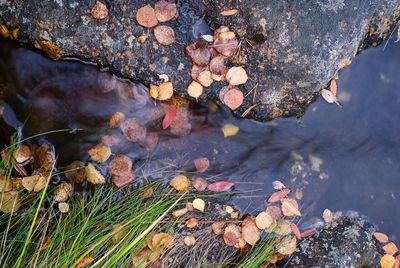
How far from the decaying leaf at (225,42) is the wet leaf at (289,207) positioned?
988mm

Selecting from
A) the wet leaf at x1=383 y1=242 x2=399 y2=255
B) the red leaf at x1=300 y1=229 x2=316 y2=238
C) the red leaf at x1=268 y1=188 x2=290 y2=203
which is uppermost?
the red leaf at x1=268 y1=188 x2=290 y2=203

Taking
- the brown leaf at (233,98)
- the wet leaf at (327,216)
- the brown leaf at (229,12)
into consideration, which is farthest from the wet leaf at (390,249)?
the brown leaf at (229,12)

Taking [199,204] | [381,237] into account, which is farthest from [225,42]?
[381,237]

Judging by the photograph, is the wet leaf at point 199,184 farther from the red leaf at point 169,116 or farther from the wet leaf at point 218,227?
the red leaf at point 169,116

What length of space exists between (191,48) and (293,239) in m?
1.33

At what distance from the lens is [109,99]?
2533 mm

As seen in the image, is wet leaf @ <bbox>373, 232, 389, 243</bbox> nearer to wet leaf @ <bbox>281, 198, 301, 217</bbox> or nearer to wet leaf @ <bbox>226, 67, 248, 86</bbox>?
wet leaf @ <bbox>281, 198, 301, 217</bbox>

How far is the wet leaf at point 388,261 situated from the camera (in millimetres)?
2562

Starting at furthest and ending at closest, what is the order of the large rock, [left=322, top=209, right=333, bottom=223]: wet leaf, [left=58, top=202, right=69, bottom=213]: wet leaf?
[left=322, top=209, right=333, bottom=223]: wet leaf
[left=58, top=202, right=69, bottom=213]: wet leaf
the large rock

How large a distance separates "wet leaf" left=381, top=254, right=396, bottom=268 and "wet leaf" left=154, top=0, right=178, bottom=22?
2.00 meters

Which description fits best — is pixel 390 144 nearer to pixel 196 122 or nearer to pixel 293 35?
pixel 293 35

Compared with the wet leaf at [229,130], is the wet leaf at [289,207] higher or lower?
lower

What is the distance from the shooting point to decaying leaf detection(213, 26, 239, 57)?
2.34 m

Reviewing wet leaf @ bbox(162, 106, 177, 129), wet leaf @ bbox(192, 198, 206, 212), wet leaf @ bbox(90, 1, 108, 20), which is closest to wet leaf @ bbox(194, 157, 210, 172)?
wet leaf @ bbox(192, 198, 206, 212)
